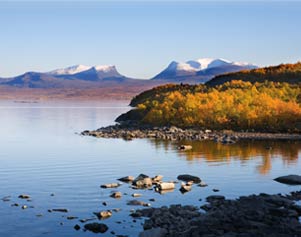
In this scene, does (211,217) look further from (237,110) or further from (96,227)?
(237,110)

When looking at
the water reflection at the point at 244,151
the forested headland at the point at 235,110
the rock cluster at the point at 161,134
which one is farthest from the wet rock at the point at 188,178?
the forested headland at the point at 235,110

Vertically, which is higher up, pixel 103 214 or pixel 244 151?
pixel 244 151

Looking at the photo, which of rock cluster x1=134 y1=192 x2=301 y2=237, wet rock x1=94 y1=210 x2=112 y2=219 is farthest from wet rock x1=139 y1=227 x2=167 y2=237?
wet rock x1=94 y1=210 x2=112 y2=219

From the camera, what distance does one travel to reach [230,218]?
2044 centimetres

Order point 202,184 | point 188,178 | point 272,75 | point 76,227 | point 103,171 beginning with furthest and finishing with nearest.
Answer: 1. point 272,75
2. point 103,171
3. point 188,178
4. point 202,184
5. point 76,227

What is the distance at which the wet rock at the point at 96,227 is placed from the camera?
20.2 meters

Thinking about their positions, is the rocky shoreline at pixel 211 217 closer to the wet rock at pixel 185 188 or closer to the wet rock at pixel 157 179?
the wet rock at pixel 185 188

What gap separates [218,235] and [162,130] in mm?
44725

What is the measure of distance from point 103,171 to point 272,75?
72.6 meters

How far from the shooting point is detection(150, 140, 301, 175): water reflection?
127 ft

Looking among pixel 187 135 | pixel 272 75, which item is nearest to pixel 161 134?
pixel 187 135

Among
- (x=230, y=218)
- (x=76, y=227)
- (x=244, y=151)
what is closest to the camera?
(x=230, y=218)

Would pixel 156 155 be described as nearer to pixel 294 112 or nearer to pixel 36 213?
pixel 36 213

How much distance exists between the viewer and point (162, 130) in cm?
6319
